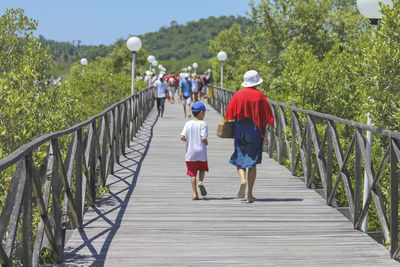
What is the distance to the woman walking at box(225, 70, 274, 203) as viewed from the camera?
23.0ft

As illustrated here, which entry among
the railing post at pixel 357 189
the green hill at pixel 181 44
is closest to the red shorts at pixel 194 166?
the railing post at pixel 357 189

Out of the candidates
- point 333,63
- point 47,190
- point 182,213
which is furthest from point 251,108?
point 333,63

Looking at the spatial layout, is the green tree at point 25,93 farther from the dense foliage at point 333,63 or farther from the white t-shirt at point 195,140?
the dense foliage at point 333,63

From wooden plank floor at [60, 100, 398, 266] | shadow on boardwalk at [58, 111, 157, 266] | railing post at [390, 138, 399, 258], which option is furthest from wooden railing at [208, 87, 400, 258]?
shadow on boardwalk at [58, 111, 157, 266]

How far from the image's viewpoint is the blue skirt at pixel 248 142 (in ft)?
23.1

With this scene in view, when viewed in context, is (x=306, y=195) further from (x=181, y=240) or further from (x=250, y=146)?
(x=181, y=240)

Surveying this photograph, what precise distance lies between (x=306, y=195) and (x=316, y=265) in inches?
119

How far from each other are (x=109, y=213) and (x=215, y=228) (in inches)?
51.3

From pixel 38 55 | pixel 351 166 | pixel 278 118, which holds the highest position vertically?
pixel 38 55

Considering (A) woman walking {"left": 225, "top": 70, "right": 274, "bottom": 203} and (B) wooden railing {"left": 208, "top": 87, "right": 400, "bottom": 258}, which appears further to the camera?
(A) woman walking {"left": 225, "top": 70, "right": 274, "bottom": 203}

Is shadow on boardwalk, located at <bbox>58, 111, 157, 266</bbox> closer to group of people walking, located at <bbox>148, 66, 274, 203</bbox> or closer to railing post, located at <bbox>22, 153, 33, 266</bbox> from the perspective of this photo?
railing post, located at <bbox>22, 153, 33, 266</bbox>

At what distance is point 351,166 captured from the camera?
423 inches

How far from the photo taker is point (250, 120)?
7.05 metres

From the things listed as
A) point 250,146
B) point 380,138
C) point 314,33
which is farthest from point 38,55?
point 314,33
